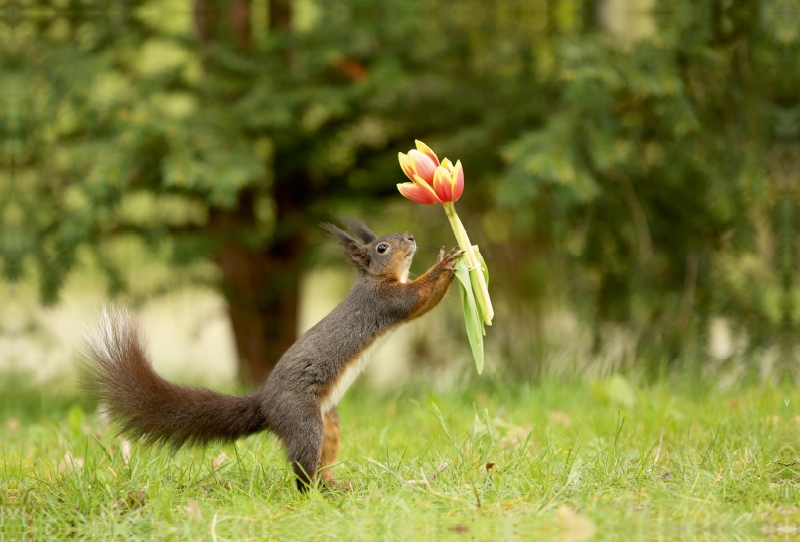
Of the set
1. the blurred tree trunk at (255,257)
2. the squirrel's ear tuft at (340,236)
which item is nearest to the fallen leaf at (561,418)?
the squirrel's ear tuft at (340,236)

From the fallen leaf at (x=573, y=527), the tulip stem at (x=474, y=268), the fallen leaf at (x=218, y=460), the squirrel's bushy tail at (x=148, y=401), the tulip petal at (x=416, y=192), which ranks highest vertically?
the tulip petal at (x=416, y=192)

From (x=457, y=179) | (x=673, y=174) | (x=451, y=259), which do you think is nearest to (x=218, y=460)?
(x=451, y=259)

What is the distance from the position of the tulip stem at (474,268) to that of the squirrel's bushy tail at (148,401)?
→ 877 mm

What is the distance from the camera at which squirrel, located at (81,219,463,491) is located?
2885 mm

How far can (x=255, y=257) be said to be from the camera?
600 centimetres

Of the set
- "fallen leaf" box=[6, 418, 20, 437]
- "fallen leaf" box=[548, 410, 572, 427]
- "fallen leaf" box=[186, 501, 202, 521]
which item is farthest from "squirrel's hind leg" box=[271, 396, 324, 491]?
"fallen leaf" box=[6, 418, 20, 437]

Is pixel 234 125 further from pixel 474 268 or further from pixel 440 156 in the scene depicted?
pixel 474 268

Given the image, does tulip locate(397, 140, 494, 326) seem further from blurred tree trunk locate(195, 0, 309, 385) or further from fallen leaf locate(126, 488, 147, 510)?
blurred tree trunk locate(195, 0, 309, 385)

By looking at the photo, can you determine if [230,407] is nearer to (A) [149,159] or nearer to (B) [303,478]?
(B) [303,478]

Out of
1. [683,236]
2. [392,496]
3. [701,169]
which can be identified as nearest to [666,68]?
[701,169]

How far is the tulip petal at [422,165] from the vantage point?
9.14 feet

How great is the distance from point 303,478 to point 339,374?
15.3 inches

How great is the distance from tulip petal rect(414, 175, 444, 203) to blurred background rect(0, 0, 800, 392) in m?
1.49

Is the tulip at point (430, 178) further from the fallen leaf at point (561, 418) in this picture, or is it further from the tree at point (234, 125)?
the tree at point (234, 125)
